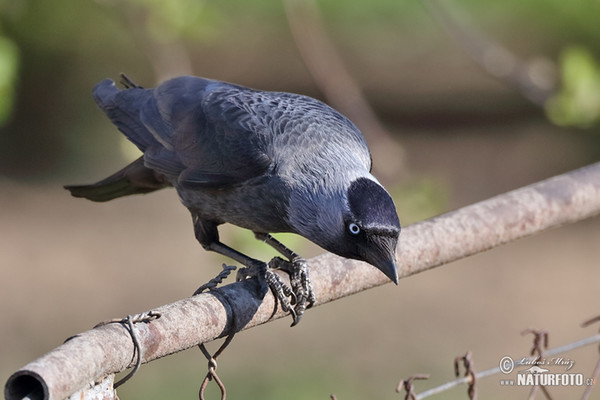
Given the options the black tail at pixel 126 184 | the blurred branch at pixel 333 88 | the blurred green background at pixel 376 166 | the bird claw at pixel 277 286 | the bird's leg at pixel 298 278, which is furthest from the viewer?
the blurred green background at pixel 376 166

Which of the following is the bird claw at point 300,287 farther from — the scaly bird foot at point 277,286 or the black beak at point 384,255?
the black beak at point 384,255

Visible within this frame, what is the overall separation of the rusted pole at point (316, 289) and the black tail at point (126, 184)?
1.16 metres

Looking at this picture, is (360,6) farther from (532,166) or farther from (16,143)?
(16,143)

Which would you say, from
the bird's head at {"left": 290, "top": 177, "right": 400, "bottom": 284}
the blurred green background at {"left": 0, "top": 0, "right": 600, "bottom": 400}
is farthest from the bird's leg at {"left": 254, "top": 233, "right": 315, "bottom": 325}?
the blurred green background at {"left": 0, "top": 0, "right": 600, "bottom": 400}

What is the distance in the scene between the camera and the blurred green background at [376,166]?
518 cm

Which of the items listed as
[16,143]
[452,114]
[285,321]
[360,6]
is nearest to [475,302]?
[285,321]

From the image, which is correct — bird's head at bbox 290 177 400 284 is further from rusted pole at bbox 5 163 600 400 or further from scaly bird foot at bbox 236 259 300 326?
scaly bird foot at bbox 236 259 300 326

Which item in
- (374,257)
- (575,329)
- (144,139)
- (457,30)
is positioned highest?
(457,30)

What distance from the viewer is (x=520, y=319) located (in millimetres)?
6191

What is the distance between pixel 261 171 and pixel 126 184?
2.78 feet

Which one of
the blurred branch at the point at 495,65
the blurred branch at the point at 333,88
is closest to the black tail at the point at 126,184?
the blurred branch at the point at 333,88

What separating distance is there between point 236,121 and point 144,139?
47 cm

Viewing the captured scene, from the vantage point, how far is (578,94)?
4.17 metres

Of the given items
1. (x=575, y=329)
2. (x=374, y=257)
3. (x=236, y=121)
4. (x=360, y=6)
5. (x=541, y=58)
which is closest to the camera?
(x=374, y=257)
